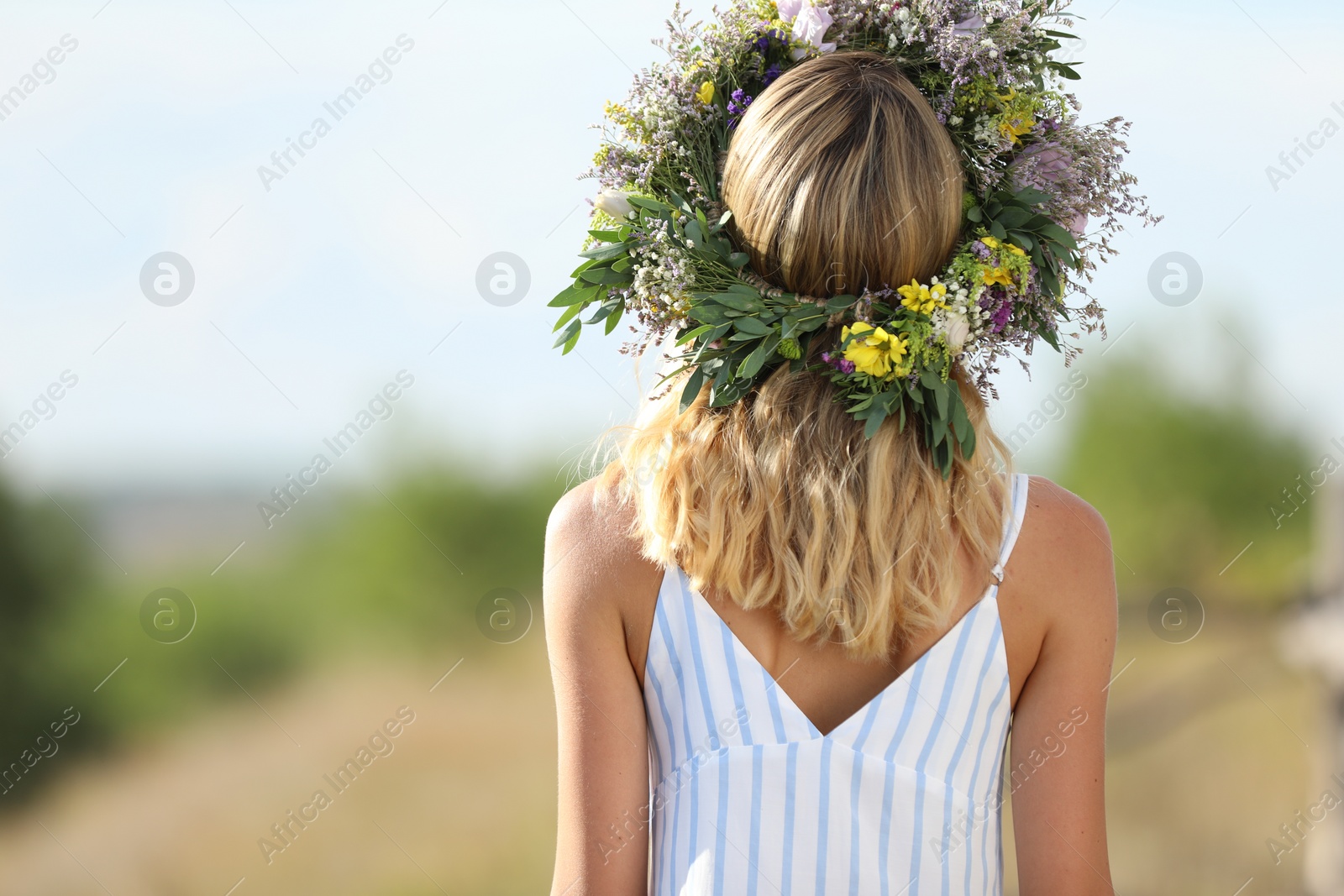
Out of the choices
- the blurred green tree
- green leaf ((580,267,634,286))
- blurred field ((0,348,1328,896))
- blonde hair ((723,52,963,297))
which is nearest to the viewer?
blonde hair ((723,52,963,297))

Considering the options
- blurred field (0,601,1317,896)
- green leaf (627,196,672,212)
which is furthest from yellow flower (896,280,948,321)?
blurred field (0,601,1317,896)

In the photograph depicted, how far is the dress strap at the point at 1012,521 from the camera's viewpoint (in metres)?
1.36

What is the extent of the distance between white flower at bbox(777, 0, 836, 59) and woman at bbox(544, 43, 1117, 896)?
287mm

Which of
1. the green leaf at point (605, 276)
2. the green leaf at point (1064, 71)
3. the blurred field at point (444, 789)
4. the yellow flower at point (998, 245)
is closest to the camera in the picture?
the yellow flower at point (998, 245)

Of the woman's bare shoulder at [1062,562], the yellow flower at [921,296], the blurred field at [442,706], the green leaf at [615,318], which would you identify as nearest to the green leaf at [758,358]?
the yellow flower at [921,296]

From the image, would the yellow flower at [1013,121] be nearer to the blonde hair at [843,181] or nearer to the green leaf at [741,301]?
the blonde hair at [843,181]

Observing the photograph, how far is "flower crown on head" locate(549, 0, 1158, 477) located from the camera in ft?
4.48

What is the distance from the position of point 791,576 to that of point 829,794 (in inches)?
11.6

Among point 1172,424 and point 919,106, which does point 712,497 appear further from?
point 1172,424

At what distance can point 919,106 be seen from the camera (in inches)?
51.8

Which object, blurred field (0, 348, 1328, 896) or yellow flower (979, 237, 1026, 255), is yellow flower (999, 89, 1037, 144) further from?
blurred field (0, 348, 1328, 896)

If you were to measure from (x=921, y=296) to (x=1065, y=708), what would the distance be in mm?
616

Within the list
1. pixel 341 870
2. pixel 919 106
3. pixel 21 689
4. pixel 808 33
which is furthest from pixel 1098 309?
pixel 341 870

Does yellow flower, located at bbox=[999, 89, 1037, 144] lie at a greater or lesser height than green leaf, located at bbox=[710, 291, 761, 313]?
lesser
